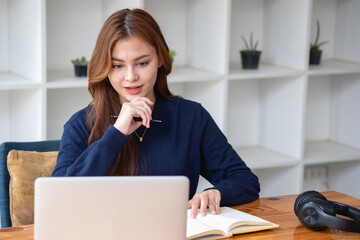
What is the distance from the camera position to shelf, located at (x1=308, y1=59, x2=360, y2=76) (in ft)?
11.0

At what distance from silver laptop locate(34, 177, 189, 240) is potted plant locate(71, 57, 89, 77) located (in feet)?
5.72

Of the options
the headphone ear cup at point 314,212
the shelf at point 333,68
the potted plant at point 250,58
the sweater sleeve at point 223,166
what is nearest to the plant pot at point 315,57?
the shelf at point 333,68

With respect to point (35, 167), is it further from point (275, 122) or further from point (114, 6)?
point (275, 122)

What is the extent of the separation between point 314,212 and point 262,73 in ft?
5.41

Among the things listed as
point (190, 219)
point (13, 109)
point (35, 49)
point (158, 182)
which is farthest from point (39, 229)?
point (13, 109)

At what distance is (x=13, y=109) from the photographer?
2.95 m

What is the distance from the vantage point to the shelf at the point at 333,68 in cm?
335

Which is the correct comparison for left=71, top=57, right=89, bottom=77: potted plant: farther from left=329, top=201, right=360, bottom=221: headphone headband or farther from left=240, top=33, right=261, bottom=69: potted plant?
left=329, top=201, right=360, bottom=221: headphone headband

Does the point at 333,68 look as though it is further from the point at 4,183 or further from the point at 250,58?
the point at 4,183

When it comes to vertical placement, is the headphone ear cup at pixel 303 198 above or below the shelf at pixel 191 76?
below

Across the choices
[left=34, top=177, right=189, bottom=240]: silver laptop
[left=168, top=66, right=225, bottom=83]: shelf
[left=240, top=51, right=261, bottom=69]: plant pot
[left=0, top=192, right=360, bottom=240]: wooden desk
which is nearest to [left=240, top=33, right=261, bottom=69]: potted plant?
[left=240, top=51, right=261, bottom=69]: plant pot

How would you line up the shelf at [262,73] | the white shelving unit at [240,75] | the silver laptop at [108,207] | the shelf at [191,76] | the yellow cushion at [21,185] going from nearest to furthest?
the silver laptop at [108,207] < the yellow cushion at [21,185] < the white shelving unit at [240,75] < the shelf at [191,76] < the shelf at [262,73]

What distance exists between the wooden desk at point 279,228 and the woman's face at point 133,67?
1.64 feet

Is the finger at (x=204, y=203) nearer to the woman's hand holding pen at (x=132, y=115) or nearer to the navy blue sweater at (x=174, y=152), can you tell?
the navy blue sweater at (x=174, y=152)
